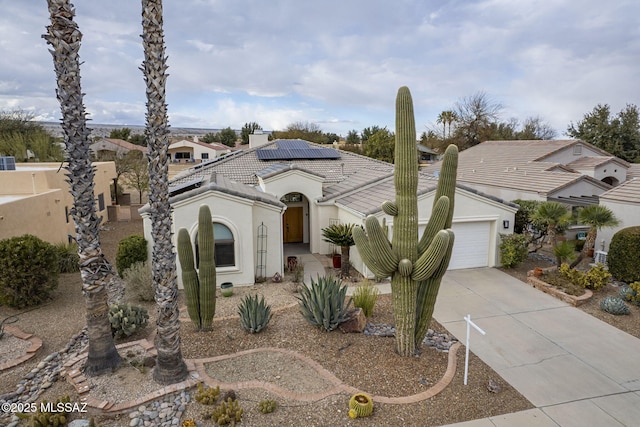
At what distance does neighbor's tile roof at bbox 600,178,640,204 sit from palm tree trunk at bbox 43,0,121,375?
1934 centimetres

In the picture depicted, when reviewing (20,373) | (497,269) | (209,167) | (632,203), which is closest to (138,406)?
(20,373)

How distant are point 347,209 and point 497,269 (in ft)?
21.7

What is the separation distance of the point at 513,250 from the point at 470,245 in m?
1.60

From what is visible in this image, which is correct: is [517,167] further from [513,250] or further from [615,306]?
[615,306]

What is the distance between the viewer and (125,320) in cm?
977

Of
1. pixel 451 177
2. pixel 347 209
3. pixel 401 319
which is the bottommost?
pixel 401 319

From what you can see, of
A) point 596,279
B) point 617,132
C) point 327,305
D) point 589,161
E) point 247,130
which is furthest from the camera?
point 247,130

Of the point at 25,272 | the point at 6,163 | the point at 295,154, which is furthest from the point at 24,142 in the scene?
the point at 25,272

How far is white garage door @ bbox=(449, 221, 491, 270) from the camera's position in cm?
1578

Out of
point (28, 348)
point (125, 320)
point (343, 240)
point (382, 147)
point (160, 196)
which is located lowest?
point (28, 348)

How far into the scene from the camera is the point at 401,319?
849 centimetres

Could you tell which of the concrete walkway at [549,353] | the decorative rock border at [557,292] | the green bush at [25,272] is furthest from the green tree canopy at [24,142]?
the decorative rock border at [557,292]

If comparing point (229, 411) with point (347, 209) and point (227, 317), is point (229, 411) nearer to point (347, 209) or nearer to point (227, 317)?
point (227, 317)

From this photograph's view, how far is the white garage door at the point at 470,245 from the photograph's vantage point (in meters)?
15.8
